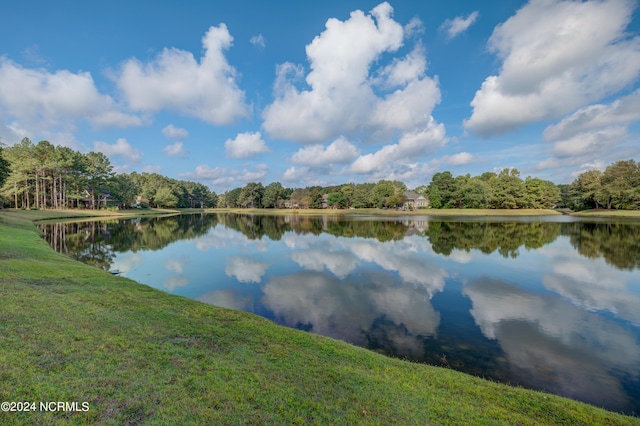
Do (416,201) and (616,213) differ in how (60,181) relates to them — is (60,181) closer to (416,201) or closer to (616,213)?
(416,201)

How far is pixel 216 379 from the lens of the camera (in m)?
4.53

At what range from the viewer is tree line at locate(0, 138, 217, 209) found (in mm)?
50250

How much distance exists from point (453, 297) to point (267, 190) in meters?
111

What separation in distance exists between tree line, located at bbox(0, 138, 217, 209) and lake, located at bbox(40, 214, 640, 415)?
121 feet

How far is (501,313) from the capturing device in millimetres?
10555

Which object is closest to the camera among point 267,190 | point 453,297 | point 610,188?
point 453,297

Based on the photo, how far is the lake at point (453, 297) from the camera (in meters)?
7.20

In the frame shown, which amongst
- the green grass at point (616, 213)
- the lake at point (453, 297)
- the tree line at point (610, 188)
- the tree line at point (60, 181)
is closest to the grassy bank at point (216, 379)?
the lake at point (453, 297)

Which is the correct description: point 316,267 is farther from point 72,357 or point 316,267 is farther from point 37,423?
point 37,423

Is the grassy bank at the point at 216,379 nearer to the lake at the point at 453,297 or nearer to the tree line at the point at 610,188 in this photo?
the lake at the point at 453,297

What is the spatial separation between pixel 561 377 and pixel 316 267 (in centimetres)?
1254

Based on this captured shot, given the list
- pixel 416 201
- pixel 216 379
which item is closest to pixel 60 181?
pixel 216 379

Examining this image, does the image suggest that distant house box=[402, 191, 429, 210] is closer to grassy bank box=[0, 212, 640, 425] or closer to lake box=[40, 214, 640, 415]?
lake box=[40, 214, 640, 415]

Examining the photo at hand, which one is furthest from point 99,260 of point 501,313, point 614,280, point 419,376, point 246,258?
point 614,280
